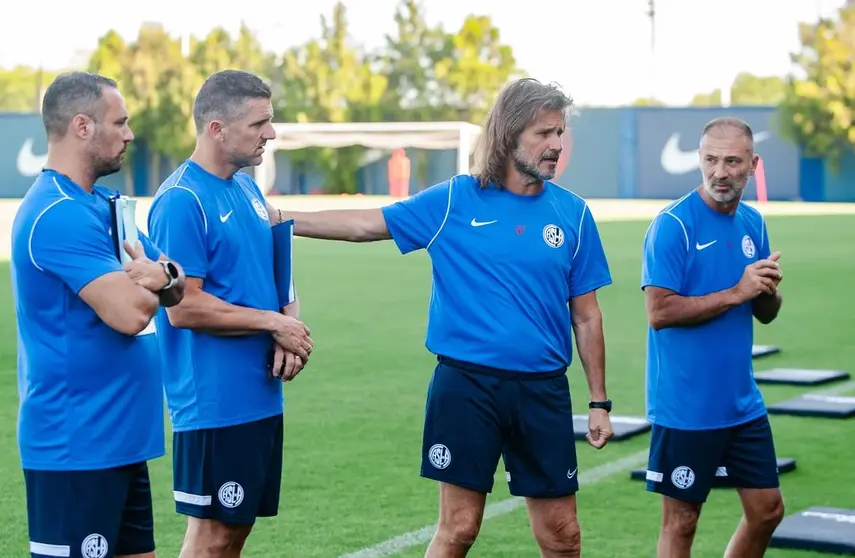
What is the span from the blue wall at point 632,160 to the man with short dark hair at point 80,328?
4639 centimetres

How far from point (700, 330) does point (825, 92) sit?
2090 inches

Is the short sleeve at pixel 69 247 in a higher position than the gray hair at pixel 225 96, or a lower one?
lower

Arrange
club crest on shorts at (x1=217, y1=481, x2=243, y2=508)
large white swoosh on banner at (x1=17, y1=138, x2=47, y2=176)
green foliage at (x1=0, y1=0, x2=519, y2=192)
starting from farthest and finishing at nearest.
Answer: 1. green foliage at (x1=0, y1=0, x2=519, y2=192)
2. large white swoosh on banner at (x1=17, y1=138, x2=47, y2=176)
3. club crest on shorts at (x1=217, y1=481, x2=243, y2=508)

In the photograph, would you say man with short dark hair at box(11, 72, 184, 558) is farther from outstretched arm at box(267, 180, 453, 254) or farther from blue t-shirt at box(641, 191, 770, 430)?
blue t-shirt at box(641, 191, 770, 430)

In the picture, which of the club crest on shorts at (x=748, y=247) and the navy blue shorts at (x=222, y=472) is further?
the club crest on shorts at (x=748, y=247)

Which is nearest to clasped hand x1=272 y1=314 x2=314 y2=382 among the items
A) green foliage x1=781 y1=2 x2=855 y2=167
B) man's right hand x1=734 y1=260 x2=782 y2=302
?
man's right hand x1=734 y1=260 x2=782 y2=302

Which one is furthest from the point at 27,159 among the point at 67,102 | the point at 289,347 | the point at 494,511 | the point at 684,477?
the point at 67,102

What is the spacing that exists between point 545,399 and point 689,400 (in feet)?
2.55

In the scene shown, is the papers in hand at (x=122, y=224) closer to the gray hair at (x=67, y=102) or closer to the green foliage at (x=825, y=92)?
the gray hair at (x=67, y=102)

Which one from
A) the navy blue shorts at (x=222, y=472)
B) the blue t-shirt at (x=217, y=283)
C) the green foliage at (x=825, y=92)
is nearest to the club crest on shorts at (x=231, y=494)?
the navy blue shorts at (x=222, y=472)

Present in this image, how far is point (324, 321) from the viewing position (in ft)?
49.7

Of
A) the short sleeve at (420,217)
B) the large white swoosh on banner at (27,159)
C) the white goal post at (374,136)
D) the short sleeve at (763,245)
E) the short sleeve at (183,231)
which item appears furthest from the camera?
the large white swoosh on banner at (27,159)

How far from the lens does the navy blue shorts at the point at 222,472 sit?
4.74 meters

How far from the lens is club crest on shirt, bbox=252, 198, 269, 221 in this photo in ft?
16.0
